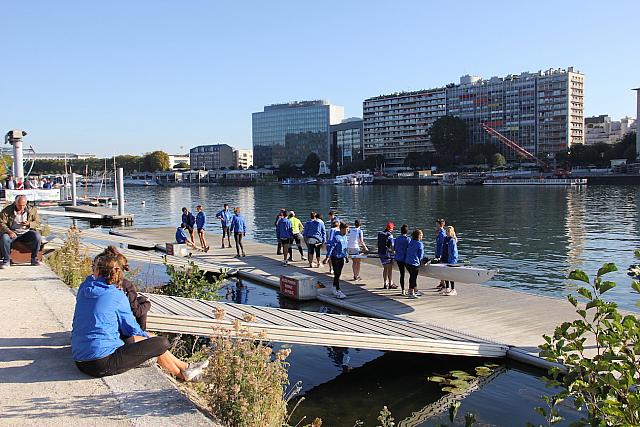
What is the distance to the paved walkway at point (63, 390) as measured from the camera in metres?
4.46

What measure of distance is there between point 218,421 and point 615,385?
3.00 meters

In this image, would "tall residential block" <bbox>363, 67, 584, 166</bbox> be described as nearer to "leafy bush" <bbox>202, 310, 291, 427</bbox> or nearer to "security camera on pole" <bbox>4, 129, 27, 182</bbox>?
"security camera on pole" <bbox>4, 129, 27, 182</bbox>

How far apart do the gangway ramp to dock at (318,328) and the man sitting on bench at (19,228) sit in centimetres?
365

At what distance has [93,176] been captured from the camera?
18812cm

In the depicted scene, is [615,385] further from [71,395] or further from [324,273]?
[324,273]

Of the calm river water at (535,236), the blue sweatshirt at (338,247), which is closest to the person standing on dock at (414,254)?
the blue sweatshirt at (338,247)

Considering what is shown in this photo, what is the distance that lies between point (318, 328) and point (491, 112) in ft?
544

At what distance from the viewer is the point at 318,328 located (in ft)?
29.7

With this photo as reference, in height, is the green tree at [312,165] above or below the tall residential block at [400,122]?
below

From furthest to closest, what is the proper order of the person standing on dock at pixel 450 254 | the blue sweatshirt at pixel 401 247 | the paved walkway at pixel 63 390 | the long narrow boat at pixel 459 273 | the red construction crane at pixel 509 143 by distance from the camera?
the red construction crane at pixel 509 143, the person standing on dock at pixel 450 254, the blue sweatshirt at pixel 401 247, the long narrow boat at pixel 459 273, the paved walkway at pixel 63 390

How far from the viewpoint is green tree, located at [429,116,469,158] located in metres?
154

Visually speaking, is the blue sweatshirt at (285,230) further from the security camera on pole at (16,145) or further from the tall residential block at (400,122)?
the tall residential block at (400,122)

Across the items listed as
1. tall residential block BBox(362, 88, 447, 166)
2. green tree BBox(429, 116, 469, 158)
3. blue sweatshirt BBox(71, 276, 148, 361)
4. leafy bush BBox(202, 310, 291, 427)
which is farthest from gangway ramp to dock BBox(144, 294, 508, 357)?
tall residential block BBox(362, 88, 447, 166)

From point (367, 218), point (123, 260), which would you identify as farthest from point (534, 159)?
point (123, 260)
